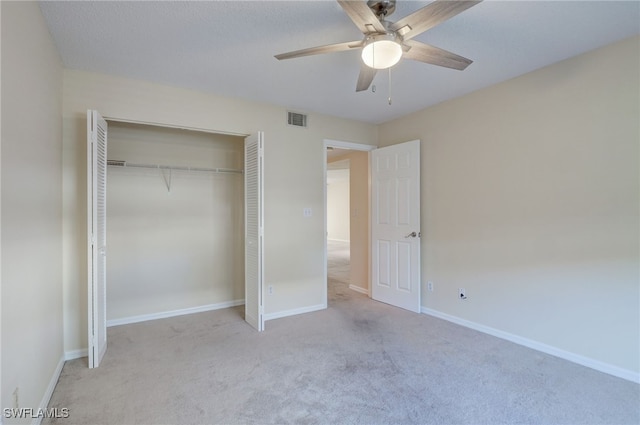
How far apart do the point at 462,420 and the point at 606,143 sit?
2343 millimetres

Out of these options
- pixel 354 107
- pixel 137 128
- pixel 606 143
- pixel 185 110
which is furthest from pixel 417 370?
pixel 137 128

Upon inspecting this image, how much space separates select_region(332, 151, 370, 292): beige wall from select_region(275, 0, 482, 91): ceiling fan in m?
2.89

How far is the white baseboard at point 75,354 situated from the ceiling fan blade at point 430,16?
3523 millimetres

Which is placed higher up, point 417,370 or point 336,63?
point 336,63

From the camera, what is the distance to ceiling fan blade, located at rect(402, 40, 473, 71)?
1864 millimetres

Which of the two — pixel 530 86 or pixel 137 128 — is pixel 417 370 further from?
pixel 137 128

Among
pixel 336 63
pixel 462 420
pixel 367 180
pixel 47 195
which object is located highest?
pixel 336 63

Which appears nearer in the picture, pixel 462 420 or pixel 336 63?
pixel 462 420

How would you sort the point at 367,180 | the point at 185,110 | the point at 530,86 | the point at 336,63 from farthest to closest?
the point at 367,180 → the point at 185,110 → the point at 530,86 → the point at 336,63

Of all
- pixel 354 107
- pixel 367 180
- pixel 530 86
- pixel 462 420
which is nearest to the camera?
pixel 462 420

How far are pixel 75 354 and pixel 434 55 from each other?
3718mm

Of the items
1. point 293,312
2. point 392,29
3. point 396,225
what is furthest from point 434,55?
point 293,312

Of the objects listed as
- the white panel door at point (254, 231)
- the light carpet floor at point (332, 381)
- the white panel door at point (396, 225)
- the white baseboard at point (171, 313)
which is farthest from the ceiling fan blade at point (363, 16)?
the white baseboard at point (171, 313)

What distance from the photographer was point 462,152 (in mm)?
3523
